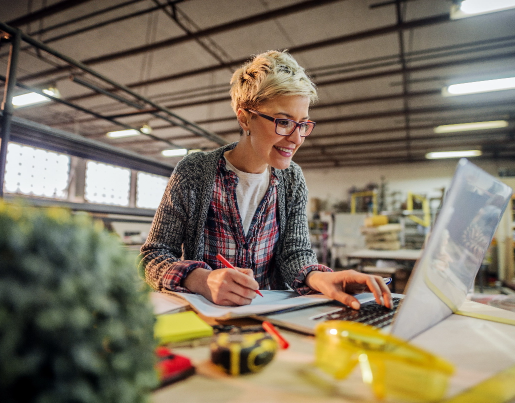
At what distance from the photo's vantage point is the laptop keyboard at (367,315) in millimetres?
604

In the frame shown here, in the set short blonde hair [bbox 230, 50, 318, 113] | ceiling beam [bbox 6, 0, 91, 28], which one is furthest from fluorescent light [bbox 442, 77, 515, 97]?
ceiling beam [bbox 6, 0, 91, 28]

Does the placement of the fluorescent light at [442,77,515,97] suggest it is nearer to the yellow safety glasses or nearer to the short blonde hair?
the short blonde hair

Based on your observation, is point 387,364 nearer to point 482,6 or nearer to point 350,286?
point 350,286

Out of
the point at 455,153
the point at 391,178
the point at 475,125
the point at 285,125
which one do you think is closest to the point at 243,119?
the point at 285,125

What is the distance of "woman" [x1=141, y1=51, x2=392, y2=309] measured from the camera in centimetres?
104

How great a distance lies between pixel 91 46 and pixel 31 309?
588cm

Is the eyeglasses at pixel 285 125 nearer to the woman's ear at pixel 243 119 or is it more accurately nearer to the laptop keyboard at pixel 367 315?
Result: the woman's ear at pixel 243 119

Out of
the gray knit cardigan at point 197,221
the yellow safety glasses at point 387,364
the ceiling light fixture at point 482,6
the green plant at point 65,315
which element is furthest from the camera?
the ceiling light fixture at point 482,6

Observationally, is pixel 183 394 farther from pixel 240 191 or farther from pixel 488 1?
pixel 488 1

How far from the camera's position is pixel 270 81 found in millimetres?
1047

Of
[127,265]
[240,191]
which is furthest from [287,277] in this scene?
[127,265]

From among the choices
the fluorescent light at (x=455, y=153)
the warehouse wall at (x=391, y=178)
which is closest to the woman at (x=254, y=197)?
the fluorescent light at (x=455, y=153)

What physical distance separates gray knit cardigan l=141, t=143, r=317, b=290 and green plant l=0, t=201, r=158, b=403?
0.63m

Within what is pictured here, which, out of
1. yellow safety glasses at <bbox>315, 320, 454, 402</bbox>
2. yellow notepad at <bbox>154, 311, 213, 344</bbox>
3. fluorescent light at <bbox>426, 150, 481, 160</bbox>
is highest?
fluorescent light at <bbox>426, 150, 481, 160</bbox>
